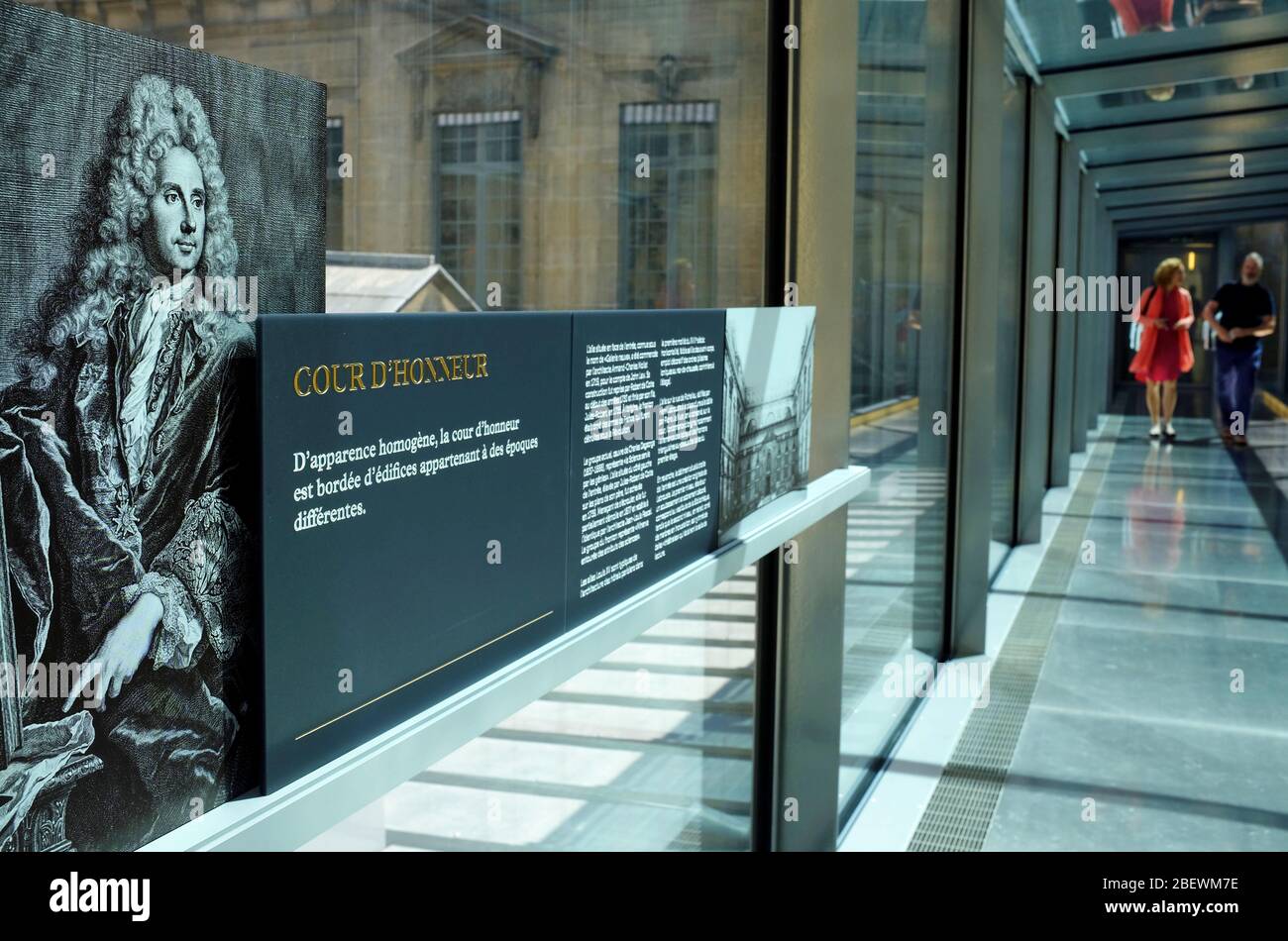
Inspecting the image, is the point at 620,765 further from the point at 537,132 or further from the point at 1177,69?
the point at 1177,69

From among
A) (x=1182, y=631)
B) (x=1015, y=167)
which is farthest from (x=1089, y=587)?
(x=1015, y=167)

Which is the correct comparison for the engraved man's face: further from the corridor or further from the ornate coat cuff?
the corridor

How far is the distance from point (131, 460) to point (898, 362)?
4093 millimetres

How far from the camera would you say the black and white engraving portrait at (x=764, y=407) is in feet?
6.53

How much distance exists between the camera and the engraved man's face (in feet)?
2.69

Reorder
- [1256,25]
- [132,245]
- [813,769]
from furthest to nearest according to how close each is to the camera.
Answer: [1256,25] < [813,769] < [132,245]

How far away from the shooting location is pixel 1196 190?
50.2ft

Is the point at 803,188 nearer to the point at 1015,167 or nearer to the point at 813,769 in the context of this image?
the point at 813,769

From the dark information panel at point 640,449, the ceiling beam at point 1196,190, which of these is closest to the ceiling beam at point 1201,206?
the ceiling beam at point 1196,190

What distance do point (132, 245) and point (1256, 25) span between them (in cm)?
778

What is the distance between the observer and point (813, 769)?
3125mm

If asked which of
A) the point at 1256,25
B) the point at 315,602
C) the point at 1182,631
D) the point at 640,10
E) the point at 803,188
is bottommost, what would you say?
the point at 1182,631

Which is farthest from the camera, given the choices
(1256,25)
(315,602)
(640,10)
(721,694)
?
(1256,25)

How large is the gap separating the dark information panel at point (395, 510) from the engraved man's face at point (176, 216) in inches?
2.8
